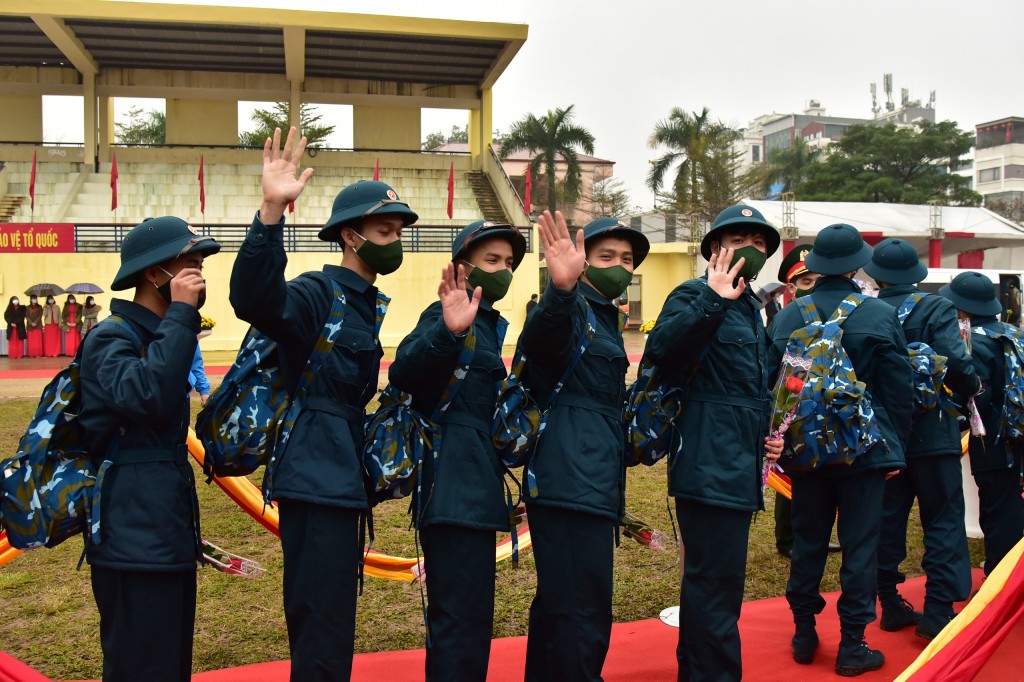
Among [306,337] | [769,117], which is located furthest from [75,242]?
[769,117]

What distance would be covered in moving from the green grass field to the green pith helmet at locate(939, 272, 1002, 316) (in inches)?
63.5

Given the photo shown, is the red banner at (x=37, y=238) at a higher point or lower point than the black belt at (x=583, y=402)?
higher

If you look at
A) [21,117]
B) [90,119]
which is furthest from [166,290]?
[21,117]

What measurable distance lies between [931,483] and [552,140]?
1307 inches

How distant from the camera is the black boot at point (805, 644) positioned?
4109 mm

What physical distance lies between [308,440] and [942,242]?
28.0 meters

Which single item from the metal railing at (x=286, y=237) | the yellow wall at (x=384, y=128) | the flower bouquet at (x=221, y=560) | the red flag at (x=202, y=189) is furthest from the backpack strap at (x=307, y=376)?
the yellow wall at (x=384, y=128)

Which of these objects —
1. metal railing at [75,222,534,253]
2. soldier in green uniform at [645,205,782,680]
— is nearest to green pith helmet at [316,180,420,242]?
soldier in green uniform at [645,205,782,680]

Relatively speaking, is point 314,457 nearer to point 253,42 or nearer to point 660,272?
point 253,42

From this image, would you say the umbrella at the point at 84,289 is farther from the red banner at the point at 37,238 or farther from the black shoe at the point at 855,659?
the black shoe at the point at 855,659

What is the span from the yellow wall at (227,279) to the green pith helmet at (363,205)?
723 inches

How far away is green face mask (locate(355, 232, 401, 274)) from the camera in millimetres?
3264

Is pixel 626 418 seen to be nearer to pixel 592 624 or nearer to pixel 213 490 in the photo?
pixel 592 624

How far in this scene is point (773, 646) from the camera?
14.2 ft
